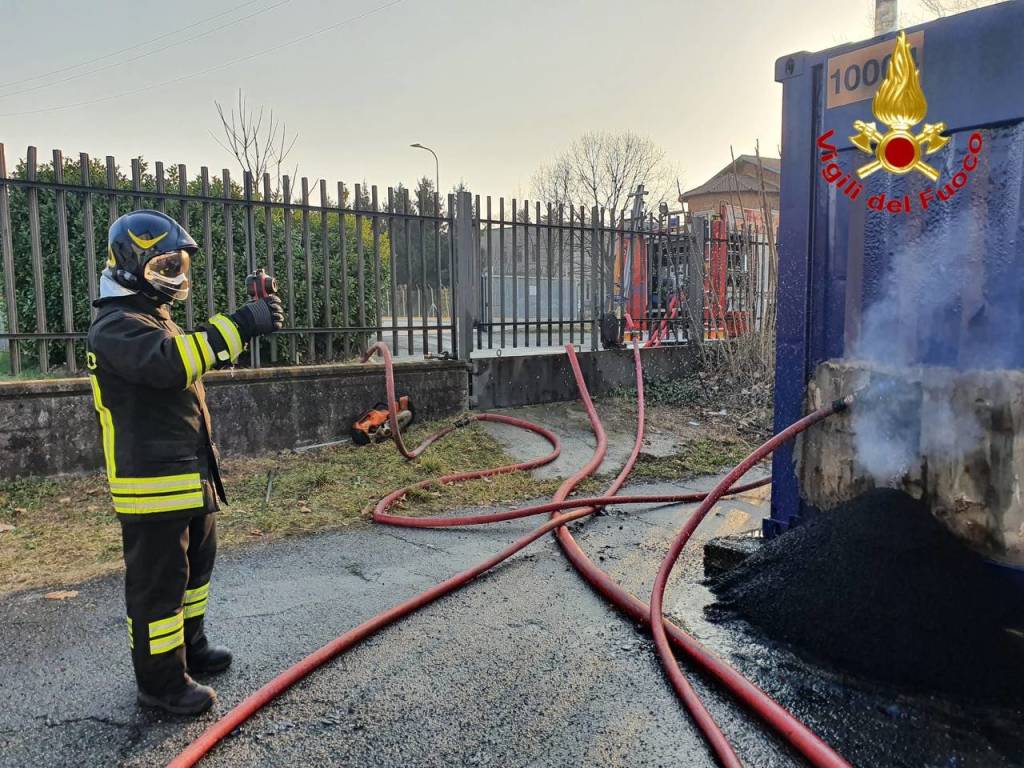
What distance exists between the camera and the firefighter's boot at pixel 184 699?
7.80 feet

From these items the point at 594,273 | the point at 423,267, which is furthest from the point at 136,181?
the point at 594,273

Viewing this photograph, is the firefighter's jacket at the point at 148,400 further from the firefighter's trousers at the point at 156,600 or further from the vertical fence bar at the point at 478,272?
the vertical fence bar at the point at 478,272

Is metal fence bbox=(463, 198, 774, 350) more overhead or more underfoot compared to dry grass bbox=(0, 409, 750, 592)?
more overhead

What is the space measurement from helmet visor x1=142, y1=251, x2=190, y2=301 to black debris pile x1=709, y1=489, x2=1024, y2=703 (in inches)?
106

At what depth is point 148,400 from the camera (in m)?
2.45

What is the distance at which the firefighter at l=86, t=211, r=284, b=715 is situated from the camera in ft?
7.80

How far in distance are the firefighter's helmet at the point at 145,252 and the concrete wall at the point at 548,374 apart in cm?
508

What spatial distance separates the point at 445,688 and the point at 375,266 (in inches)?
205

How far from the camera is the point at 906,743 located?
220cm

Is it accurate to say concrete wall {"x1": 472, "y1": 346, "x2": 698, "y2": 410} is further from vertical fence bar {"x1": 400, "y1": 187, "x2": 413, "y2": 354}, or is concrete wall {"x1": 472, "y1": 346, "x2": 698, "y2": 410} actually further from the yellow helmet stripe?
the yellow helmet stripe

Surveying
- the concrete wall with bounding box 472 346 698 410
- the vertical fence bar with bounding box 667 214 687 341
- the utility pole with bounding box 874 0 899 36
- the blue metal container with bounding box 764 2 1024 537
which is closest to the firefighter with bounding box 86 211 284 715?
the blue metal container with bounding box 764 2 1024 537

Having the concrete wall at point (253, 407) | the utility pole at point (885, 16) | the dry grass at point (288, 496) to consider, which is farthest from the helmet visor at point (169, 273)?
the concrete wall at point (253, 407)

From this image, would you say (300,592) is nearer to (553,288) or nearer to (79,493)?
(79,493)

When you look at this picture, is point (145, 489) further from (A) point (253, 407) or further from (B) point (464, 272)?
(B) point (464, 272)
